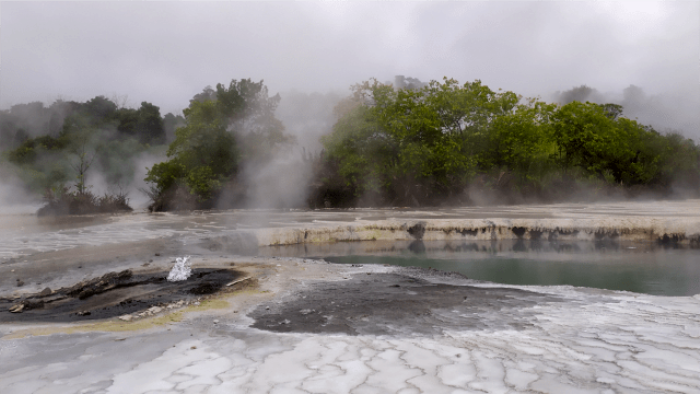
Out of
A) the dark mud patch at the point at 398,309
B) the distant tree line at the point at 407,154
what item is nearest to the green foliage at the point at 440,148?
the distant tree line at the point at 407,154

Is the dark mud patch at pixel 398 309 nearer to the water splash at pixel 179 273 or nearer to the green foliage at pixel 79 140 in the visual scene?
the water splash at pixel 179 273

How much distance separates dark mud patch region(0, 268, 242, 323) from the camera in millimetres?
5008

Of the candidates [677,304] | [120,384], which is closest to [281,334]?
[120,384]

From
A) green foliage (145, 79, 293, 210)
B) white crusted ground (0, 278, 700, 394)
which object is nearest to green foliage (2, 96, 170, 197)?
green foliage (145, 79, 293, 210)

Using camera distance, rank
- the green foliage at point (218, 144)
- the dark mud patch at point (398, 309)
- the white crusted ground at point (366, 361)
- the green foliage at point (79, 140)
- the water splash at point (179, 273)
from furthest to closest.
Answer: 1. the green foliage at point (79, 140)
2. the green foliage at point (218, 144)
3. the water splash at point (179, 273)
4. the dark mud patch at point (398, 309)
5. the white crusted ground at point (366, 361)

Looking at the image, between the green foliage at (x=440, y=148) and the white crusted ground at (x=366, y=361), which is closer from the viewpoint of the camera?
the white crusted ground at (x=366, y=361)

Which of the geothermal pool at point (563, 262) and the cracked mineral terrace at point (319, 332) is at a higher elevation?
the cracked mineral terrace at point (319, 332)

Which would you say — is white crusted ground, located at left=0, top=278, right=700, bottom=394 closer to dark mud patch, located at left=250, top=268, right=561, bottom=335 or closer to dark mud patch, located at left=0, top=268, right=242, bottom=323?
dark mud patch, located at left=250, top=268, right=561, bottom=335

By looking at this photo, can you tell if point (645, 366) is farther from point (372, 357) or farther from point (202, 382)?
point (202, 382)

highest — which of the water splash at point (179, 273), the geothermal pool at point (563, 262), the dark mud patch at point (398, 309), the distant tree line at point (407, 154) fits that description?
the distant tree line at point (407, 154)

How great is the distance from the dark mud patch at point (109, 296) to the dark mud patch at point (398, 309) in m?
1.33

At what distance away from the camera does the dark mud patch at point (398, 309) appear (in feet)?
14.5

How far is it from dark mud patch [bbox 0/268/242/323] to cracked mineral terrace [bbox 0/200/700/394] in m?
0.03

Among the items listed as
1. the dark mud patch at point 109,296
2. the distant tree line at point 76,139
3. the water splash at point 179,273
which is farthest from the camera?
the distant tree line at point 76,139
